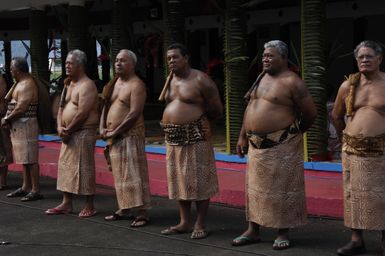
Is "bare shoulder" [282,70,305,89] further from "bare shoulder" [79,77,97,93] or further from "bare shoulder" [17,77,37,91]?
"bare shoulder" [17,77,37,91]

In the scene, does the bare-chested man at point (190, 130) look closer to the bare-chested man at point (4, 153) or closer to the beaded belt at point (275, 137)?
the beaded belt at point (275, 137)

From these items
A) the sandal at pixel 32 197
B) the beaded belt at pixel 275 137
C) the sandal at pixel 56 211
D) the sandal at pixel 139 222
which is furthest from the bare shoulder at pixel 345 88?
the sandal at pixel 32 197

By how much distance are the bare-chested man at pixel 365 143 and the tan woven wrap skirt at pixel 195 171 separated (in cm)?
132

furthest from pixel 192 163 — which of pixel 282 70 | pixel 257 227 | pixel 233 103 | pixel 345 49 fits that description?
pixel 345 49

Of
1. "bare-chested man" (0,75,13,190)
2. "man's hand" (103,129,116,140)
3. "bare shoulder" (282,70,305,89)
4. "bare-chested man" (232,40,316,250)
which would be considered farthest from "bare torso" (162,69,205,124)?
"bare-chested man" (0,75,13,190)

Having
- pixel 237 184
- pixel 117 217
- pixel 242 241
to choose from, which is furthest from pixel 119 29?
pixel 242 241

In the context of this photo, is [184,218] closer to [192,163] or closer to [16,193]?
[192,163]

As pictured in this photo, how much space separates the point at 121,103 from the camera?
624 centimetres

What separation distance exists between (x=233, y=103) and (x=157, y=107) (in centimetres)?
821

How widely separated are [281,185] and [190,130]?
3.26 feet

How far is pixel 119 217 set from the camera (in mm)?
6703

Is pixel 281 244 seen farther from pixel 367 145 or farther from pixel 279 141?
pixel 367 145

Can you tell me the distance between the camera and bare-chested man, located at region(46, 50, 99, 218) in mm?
6625

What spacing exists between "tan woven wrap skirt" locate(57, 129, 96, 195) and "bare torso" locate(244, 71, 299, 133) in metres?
2.14
